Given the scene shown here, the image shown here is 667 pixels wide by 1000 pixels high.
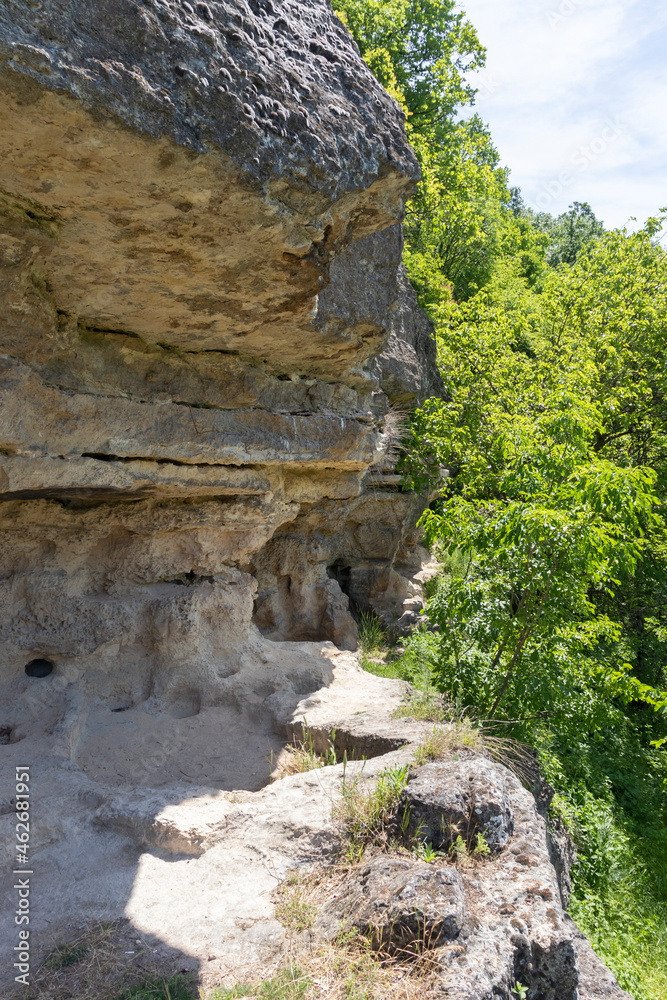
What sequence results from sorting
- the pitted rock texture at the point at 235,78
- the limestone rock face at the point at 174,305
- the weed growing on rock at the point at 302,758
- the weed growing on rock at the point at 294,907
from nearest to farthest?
the pitted rock texture at the point at 235,78, the limestone rock face at the point at 174,305, the weed growing on rock at the point at 294,907, the weed growing on rock at the point at 302,758

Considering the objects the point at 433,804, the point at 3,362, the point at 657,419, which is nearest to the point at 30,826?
the point at 433,804

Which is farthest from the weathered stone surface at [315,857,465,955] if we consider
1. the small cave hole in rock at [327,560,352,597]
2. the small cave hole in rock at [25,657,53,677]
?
the small cave hole in rock at [327,560,352,597]

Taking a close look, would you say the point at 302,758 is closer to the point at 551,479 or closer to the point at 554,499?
the point at 554,499

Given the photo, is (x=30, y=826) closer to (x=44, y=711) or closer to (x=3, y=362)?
(x=44, y=711)

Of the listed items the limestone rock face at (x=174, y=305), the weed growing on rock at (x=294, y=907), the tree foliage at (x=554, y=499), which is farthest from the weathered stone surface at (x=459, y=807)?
the limestone rock face at (x=174, y=305)

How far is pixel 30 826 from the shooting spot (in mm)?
3164

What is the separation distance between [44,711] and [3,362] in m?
2.33

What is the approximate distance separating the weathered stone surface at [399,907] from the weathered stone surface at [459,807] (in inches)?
9.6

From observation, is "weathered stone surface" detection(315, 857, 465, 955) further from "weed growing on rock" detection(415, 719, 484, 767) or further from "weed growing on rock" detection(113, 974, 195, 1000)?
"weed growing on rock" detection(415, 719, 484, 767)

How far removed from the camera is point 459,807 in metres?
3.17

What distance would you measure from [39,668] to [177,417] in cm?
210

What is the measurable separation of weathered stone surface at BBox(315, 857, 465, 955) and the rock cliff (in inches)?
11.9

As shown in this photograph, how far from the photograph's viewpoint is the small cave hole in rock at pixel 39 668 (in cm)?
453

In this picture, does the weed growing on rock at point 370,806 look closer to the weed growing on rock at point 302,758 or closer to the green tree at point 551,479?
the weed growing on rock at point 302,758
